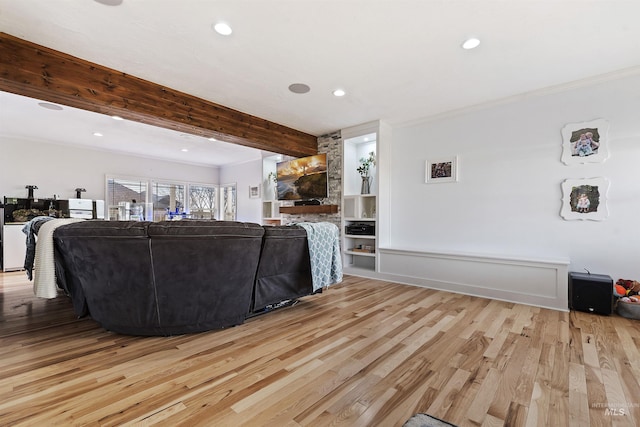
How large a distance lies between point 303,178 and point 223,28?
138 inches

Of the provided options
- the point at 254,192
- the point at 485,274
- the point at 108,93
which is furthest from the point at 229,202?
the point at 485,274

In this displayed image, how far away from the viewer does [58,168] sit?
19.7 feet

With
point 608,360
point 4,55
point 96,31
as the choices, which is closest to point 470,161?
point 608,360

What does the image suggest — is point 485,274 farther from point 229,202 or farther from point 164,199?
point 164,199

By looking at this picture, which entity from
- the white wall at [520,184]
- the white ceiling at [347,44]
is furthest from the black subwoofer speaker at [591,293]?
the white ceiling at [347,44]

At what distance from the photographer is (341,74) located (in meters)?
3.21

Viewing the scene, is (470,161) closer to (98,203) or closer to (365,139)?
(365,139)

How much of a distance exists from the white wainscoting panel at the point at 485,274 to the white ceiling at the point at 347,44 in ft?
7.18

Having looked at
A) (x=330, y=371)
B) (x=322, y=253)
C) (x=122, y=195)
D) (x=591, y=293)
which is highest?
(x=122, y=195)

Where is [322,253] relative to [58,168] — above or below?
below

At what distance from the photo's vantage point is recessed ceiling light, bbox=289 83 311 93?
3.48 meters

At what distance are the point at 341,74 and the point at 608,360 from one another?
3.42 metres

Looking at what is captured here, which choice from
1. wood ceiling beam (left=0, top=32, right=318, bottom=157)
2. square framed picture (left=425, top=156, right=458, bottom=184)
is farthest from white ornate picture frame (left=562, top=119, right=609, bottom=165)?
wood ceiling beam (left=0, top=32, right=318, bottom=157)

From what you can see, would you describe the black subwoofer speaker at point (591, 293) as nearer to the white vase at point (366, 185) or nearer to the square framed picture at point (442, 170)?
the square framed picture at point (442, 170)
